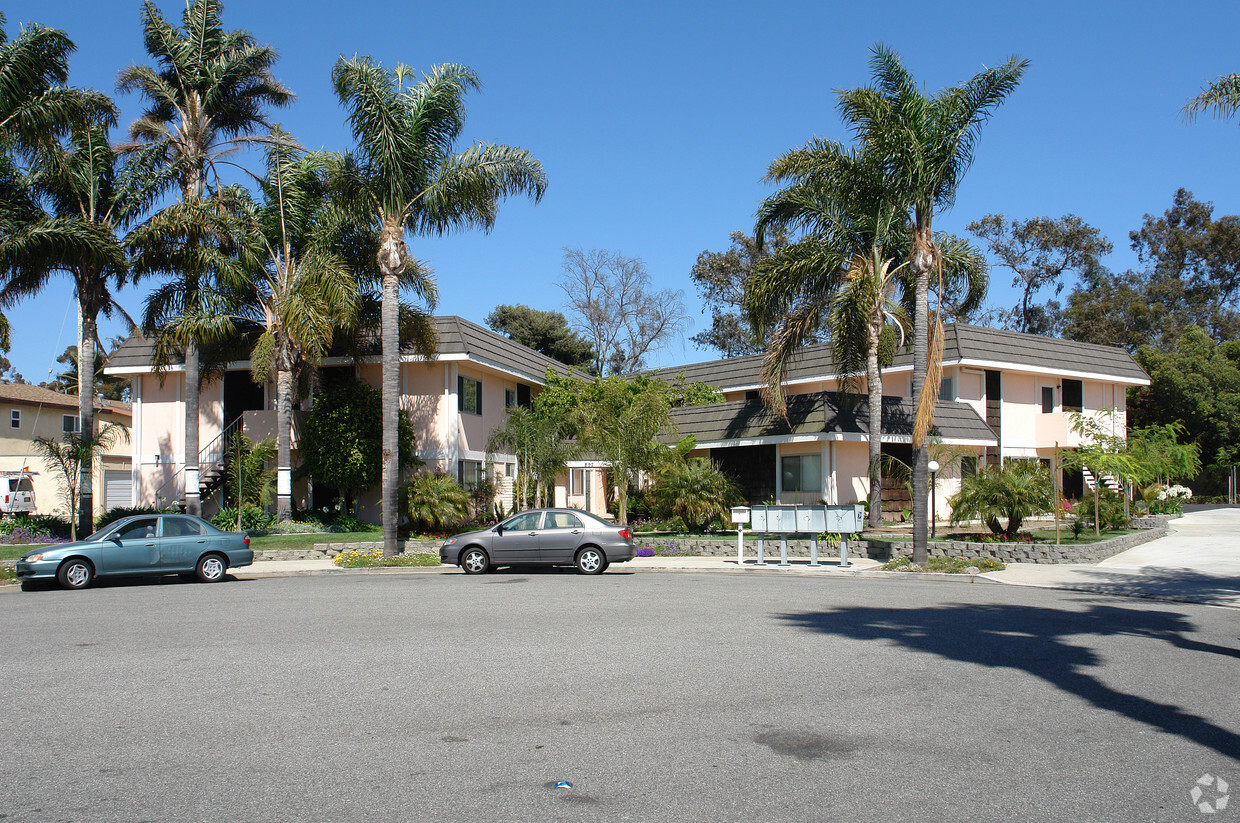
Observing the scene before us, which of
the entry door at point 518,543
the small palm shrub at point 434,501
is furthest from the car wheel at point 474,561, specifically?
the small palm shrub at point 434,501

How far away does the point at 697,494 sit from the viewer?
78.8 ft

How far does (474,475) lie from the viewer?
97.7ft

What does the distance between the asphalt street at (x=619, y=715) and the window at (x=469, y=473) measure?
15947 millimetres

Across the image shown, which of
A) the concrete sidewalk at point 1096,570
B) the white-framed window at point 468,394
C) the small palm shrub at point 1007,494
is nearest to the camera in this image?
the concrete sidewalk at point 1096,570

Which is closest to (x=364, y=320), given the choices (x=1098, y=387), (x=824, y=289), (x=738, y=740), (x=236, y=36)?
(x=236, y=36)

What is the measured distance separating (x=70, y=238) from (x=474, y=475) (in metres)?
13.1

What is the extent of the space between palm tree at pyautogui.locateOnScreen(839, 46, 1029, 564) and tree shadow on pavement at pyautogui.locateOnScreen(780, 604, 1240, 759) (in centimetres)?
579

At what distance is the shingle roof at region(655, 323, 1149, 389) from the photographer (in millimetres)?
31844

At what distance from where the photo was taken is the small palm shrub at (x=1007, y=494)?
20.4 metres

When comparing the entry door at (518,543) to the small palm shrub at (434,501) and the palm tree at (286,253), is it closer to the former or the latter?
the small palm shrub at (434,501)

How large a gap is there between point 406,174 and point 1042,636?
54.3ft

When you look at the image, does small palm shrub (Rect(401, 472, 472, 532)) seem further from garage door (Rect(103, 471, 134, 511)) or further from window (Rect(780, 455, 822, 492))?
garage door (Rect(103, 471, 134, 511))

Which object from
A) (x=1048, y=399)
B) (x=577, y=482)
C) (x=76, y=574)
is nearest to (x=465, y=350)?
(x=577, y=482)

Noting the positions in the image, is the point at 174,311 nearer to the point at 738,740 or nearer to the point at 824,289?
the point at 824,289
